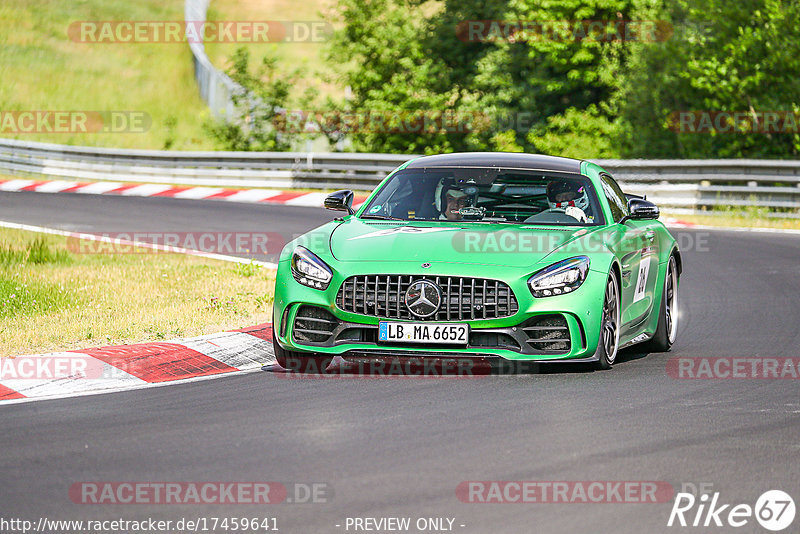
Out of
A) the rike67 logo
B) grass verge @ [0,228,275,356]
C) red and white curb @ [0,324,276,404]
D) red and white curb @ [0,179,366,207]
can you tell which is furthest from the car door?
red and white curb @ [0,179,366,207]

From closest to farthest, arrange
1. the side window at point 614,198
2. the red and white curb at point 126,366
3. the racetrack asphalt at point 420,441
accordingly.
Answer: the racetrack asphalt at point 420,441
the red and white curb at point 126,366
the side window at point 614,198

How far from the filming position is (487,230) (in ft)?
29.3

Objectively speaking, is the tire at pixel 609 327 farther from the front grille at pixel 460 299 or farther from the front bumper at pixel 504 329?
the front grille at pixel 460 299

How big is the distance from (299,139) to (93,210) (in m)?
14.8

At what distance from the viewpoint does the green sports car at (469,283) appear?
829cm

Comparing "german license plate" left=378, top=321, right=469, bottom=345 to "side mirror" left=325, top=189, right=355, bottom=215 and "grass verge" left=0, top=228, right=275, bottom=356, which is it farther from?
"grass verge" left=0, top=228, right=275, bottom=356

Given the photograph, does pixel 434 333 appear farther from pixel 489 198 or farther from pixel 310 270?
pixel 489 198

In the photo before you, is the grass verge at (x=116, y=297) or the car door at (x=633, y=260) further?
the grass verge at (x=116, y=297)

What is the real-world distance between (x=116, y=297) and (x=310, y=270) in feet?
13.0

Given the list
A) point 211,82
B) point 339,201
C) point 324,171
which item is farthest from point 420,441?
point 211,82

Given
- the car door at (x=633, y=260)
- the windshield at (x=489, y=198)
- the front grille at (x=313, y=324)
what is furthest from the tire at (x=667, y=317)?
the front grille at (x=313, y=324)

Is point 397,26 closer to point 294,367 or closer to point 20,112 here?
point 20,112

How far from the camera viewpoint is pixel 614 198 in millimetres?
10219

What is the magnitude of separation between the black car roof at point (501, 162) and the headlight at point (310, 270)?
1641mm
